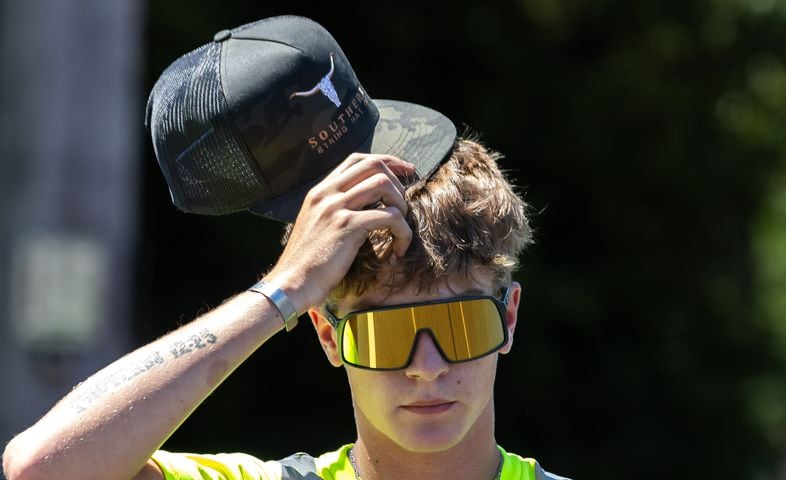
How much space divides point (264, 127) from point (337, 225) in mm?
275

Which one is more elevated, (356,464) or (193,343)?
(193,343)

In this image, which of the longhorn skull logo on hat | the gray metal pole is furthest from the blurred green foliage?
the longhorn skull logo on hat

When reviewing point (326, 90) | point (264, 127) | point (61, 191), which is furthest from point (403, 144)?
point (61, 191)

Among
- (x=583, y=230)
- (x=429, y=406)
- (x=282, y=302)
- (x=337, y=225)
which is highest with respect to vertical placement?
(x=337, y=225)

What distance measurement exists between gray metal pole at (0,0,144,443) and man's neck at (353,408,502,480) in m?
4.95

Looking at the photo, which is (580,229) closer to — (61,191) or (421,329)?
(61,191)

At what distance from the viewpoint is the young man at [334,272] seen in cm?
259

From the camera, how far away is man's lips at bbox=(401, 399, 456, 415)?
2.70 metres

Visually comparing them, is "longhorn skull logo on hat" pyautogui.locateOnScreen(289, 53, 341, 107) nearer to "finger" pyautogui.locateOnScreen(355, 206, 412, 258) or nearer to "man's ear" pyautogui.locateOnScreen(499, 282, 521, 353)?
"finger" pyautogui.locateOnScreen(355, 206, 412, 258)

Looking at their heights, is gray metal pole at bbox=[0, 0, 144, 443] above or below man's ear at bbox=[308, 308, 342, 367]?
below

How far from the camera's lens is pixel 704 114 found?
Result: 909 centimetres

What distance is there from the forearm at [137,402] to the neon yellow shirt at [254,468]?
185 mm

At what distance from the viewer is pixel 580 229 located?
8984 millimetres

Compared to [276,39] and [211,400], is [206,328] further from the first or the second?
[211,400]
